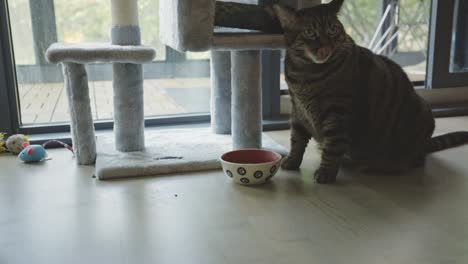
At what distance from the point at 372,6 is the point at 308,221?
2308mm

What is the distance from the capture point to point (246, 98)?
1967mm

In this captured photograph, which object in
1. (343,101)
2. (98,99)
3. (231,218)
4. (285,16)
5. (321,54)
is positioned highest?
(285,16)

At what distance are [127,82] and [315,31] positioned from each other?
2.42 ft

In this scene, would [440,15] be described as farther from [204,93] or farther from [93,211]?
[93,211]

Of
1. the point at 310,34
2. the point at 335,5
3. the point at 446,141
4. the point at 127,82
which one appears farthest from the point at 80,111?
the point at 446,141

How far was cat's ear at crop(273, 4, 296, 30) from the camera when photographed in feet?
5.49

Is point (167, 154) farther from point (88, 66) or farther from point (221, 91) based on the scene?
point (88, 66)

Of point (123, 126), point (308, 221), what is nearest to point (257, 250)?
point (308, 221)

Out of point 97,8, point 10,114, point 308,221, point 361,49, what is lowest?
point 308,221

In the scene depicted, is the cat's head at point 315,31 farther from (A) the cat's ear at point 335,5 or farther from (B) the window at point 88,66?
(B) the window at point 88,66

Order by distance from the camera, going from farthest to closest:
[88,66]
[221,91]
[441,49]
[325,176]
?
1. [441,49]
2. [88,66]
3. [221,91]
4. [325,176]

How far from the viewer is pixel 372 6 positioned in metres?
3.32

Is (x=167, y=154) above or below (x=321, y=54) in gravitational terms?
below

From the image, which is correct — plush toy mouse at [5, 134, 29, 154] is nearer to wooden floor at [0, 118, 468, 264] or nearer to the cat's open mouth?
wooden floor at [0, 118, 468, 264]
